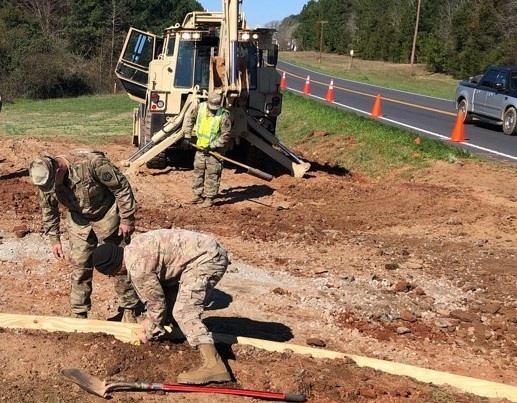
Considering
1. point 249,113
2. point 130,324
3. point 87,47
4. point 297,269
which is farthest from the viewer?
point 87,47

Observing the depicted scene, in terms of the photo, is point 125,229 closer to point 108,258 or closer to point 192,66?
point 108,258

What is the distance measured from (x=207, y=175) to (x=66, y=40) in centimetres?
4511

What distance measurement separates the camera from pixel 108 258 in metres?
4.50

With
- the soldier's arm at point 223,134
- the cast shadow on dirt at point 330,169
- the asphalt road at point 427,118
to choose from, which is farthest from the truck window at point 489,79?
the soldier's arm at point 223,134

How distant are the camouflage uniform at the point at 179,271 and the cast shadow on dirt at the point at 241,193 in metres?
6.14

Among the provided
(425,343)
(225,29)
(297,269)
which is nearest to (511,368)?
(425,343)

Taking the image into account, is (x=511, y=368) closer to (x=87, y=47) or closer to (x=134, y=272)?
(x=134, y=272)

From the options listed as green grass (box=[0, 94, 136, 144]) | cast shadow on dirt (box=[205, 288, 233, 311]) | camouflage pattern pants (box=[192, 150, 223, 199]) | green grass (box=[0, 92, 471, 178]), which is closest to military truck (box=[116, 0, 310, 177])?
camouflage pattern pants (box=[192, 150, 223, 199])

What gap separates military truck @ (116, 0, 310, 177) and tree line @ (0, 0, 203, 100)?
3144cm

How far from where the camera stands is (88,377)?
15.2 ft

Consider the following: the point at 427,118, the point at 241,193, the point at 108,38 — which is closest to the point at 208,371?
the point at 241,193

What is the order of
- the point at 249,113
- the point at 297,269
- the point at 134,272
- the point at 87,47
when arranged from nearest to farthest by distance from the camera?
1. the point at 134,272
2. the point at 297,269
3. the point at 249,113
4. the point at 87,47

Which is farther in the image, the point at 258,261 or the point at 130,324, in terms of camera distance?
the point at 258,261

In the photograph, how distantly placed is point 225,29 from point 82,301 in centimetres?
652
